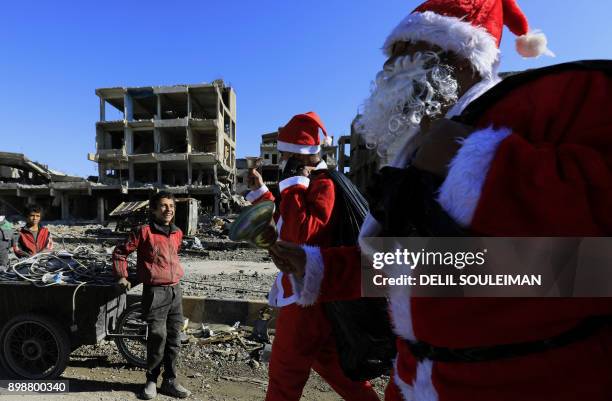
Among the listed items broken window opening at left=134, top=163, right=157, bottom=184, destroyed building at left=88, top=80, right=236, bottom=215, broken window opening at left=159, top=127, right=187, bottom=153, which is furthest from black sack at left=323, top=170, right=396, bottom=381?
broken window opening at left=134, top=163, right=157, bottom=184

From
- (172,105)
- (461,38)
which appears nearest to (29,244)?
(461,38)

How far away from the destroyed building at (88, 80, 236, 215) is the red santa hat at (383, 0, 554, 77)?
3296cm

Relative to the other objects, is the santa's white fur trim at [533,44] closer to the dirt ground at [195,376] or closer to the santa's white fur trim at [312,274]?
the santa's white fur trim at [312,274]

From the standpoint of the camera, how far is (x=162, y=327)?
3621 millimetres

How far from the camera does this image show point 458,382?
0.96 metres

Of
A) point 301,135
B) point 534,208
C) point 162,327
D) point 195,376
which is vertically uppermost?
point 301,135

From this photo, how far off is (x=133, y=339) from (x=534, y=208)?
4.33 metres

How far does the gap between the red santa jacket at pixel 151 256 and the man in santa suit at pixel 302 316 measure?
1635mm

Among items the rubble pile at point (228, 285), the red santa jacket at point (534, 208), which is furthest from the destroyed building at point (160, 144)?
the red santa jacket at point (534, 208)

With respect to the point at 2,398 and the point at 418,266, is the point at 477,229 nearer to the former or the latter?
the point at 418,266

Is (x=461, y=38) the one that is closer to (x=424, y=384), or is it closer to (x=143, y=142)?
(x=424, y=384)

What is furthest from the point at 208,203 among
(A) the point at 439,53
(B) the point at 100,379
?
(A) the point at 439,53

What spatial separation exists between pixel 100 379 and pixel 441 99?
418cm
